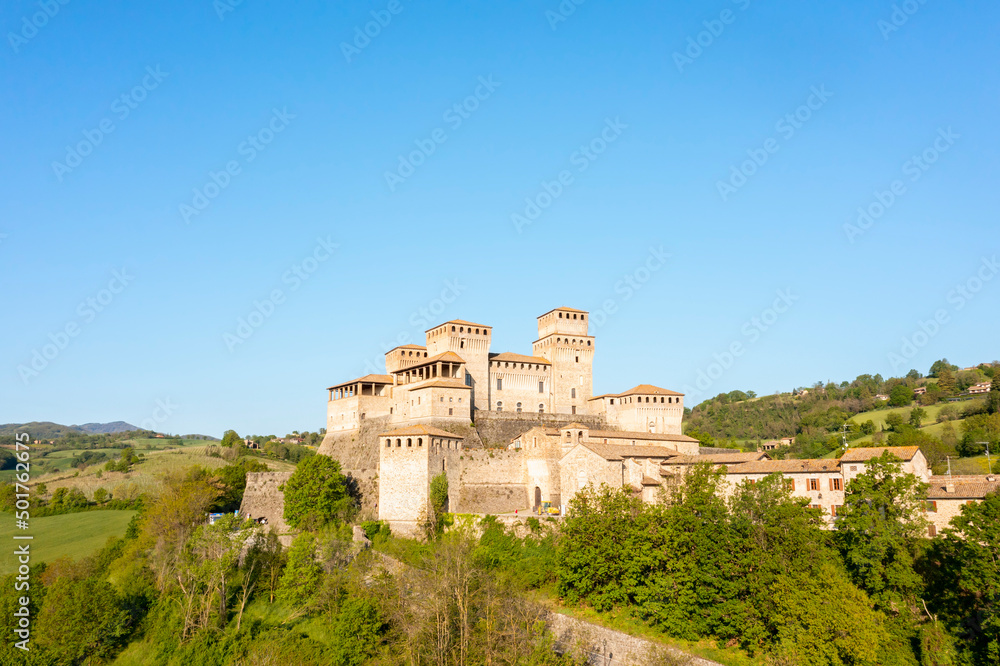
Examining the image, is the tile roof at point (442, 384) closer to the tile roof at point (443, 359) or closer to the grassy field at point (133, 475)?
the tile roof at point (443, 359)

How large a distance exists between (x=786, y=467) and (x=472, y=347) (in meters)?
24.3

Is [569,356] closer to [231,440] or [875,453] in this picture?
[875,453]

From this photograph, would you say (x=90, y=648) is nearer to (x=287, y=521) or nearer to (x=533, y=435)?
(x=287, y=521)

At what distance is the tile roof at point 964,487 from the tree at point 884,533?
2.53m

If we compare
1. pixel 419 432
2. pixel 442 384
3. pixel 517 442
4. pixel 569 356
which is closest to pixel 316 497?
pixel 419 432

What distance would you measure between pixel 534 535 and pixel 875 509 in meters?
17.2

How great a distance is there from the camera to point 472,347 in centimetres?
5631

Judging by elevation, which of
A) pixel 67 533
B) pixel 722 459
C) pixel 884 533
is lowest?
pixel 67 533

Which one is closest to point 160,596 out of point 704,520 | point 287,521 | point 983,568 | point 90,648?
point 90,648

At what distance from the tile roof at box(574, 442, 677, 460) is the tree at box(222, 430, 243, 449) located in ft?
220

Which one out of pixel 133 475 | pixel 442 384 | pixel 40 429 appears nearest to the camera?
pixel 442 384

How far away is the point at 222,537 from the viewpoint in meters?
41.3

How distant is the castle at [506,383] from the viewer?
55.3 metres

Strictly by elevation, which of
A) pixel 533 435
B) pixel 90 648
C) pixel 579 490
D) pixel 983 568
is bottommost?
pixel 90 648
